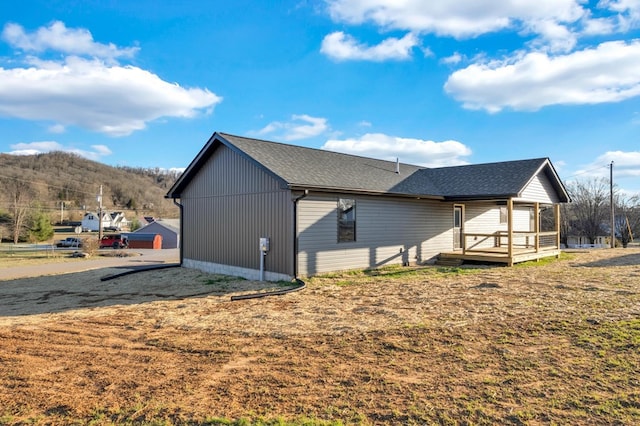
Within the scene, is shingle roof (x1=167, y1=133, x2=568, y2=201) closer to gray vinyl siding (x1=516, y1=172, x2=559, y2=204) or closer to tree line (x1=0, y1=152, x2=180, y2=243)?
gray vinyl siding (x1=516, y1=172, x2=559, y2=204)

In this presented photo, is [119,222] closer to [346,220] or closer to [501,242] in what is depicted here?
[501,242]

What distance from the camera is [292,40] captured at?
1357 cm

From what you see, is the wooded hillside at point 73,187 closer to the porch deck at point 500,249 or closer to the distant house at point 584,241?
the porch deck at point 500,249

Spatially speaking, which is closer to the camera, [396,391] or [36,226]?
[396,391]

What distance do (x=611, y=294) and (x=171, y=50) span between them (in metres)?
16.5

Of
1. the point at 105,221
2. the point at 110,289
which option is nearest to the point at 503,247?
the point at 110,289

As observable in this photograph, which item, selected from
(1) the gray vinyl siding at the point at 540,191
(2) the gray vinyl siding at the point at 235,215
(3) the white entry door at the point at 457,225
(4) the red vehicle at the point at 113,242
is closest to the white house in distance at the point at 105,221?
(4) the red vehicle at the point at 113,242

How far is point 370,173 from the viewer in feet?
49.4

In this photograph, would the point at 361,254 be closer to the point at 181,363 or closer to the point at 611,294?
the point at 611,294

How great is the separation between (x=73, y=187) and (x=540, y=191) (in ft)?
282

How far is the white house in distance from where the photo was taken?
78875 millimetres

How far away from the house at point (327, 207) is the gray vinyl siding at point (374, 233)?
0.03 metres

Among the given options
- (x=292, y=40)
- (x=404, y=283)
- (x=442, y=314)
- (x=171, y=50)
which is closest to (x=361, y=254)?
(x=404, y=283)

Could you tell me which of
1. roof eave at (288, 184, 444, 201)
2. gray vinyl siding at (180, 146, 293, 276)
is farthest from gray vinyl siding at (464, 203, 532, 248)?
gray vinyl siding at (180, 146, 293, 276)
